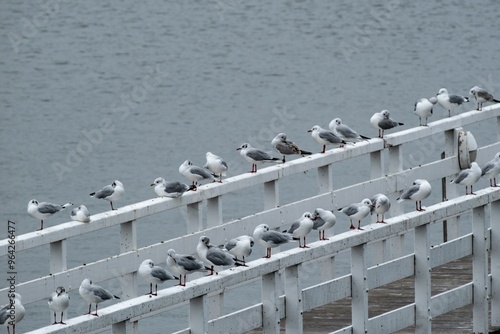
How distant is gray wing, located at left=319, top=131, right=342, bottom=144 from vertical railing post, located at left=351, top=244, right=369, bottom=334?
3933mm

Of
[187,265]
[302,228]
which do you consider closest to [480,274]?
[302,228]

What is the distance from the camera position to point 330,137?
57.8 feet

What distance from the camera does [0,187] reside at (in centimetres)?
3134

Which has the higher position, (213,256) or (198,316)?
(213,256)

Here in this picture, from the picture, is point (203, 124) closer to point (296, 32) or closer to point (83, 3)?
point (296, 32)

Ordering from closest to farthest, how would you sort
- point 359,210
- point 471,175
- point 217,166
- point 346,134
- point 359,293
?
point 359,293, point 359,210, point 217,166, point 471,175, point 346,134

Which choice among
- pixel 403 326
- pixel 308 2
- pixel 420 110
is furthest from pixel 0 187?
pixel 308 2

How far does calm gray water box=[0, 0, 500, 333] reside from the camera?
104 feet

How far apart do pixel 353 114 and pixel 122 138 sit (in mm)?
5278

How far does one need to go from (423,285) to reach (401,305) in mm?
1433

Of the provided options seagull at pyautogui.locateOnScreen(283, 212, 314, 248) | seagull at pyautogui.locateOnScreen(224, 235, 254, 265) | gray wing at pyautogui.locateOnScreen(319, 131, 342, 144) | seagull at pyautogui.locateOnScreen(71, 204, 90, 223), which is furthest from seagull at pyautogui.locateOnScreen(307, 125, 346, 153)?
seagull at pyautogui.locateOnScreen(224, 235, 254, 265)

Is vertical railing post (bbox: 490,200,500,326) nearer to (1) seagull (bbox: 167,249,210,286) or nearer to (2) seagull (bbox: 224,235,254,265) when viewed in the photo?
(2) seagull (bbox: 224,235,254,265)

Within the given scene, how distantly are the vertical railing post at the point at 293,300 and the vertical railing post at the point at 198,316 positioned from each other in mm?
1030

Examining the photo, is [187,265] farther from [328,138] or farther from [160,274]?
[328,138]
